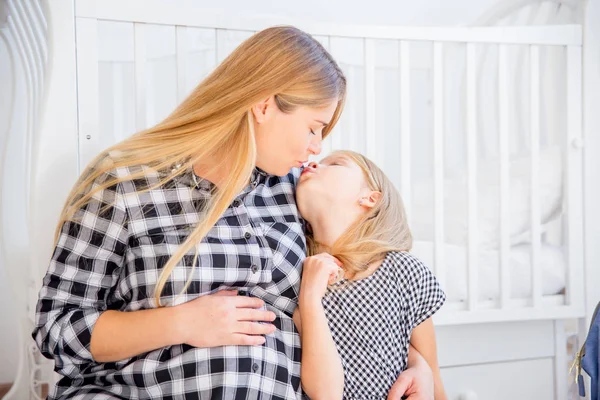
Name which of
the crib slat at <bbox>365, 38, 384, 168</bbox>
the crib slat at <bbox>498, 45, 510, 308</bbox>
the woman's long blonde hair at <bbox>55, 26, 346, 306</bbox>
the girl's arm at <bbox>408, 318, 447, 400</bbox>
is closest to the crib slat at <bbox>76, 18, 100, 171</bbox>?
the woman's long blonde hair at <bbox>55, 26, 346, 306</bbox>

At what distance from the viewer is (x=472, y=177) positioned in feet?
4.72

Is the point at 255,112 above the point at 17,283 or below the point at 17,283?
above

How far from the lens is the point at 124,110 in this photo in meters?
2.02

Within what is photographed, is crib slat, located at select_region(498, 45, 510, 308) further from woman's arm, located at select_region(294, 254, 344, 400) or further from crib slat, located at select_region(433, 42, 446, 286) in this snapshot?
woman's arm, located at select_region(294, 254, 344, 400)

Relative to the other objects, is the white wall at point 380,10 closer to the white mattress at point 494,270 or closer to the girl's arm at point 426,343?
the white mattress at point 494,270

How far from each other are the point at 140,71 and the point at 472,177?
769 millimetres

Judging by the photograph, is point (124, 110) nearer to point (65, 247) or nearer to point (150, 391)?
point (65, 247)

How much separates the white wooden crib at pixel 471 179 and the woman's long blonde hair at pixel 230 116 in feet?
0.57

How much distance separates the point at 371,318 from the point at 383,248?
0.43ft

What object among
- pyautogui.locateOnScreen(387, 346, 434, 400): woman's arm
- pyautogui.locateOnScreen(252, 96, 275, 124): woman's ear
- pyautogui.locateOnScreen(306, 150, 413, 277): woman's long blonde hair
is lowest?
pyautogui.locateOnScreen(387, 346, 434, 400): woman's arm

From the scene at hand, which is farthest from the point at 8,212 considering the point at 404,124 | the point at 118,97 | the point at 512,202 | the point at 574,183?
the point at 574,183

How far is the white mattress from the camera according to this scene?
1.49 metres

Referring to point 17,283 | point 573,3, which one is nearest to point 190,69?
point 17,283

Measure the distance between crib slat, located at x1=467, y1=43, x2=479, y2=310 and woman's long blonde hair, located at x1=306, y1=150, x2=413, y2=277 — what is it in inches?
11.9
